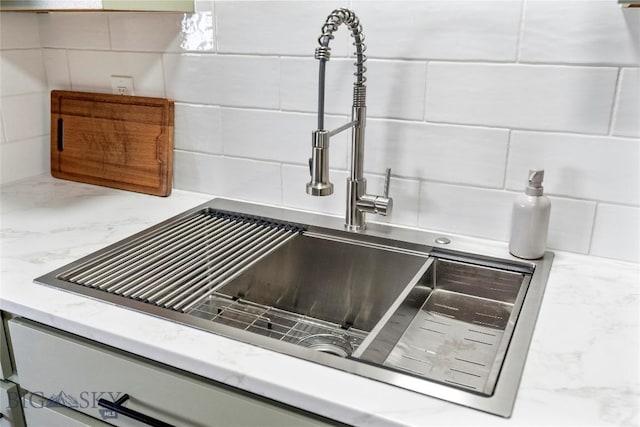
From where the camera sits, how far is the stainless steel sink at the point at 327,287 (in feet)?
3.03

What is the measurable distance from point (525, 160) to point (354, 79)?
0.40 m

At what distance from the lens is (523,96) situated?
1090 mm

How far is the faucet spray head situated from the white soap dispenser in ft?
1.18

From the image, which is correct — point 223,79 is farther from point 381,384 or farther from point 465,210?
point 381,384

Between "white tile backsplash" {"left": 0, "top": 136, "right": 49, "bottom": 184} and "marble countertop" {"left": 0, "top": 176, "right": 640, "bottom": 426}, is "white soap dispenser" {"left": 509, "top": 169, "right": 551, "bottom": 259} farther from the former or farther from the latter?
"white tile backsplash" {"left": 0, "top": 136, "right": 49, "bottom": 184}

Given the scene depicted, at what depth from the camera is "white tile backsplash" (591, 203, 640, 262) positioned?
42.2 inches

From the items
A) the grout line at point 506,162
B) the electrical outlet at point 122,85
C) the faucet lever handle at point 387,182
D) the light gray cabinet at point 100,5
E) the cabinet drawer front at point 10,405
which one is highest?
the light gray cabinet at point 100,5

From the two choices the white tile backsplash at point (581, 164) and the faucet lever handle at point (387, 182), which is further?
the faucet lever handle at point (387, 182)

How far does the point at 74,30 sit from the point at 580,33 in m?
1.28

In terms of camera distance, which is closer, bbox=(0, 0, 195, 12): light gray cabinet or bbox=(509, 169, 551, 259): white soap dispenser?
bbox=(509, 169, 551, 259): white soap dispenser

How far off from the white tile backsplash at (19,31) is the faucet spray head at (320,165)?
1026 mm

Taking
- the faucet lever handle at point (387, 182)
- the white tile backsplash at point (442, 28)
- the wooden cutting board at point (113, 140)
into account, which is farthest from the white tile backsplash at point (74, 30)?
the faucet lever handle at point (387, 182)

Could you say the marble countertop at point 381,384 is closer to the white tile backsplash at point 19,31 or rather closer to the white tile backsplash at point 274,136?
the white tile backsplash at point 274,136

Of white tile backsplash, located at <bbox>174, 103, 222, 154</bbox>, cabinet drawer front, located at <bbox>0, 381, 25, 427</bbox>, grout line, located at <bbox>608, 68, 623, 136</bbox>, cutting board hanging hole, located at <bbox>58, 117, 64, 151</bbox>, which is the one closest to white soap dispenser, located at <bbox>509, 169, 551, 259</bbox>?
grout line, located at <bbox>608, 68, 623, 136</bbox>
